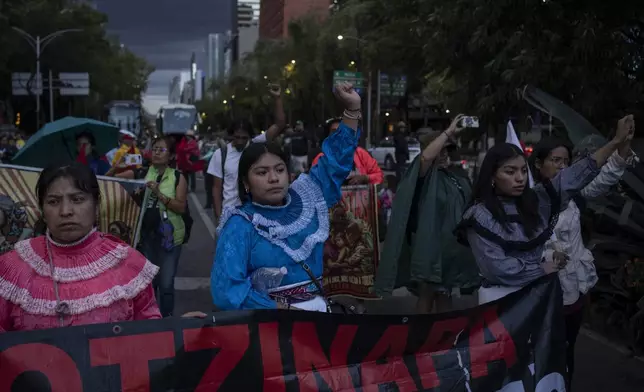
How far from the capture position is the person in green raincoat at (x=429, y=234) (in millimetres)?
6984

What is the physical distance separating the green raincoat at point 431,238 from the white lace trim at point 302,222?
9.82 ft

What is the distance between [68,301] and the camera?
3.23 m

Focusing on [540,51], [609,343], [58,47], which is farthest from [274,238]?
[58,47]

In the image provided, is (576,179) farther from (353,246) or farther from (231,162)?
(231,162)

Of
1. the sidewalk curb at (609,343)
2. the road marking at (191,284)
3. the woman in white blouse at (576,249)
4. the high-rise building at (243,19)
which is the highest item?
the high-rise building at (243,19)

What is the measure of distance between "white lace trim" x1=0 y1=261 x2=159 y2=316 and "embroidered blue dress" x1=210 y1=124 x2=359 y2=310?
1.54ft

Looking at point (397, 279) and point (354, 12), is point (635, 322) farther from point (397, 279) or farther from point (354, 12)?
point (354, 12)

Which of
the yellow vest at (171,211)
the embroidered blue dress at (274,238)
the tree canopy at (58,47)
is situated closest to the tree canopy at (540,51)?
the yellow vest at (171,211)

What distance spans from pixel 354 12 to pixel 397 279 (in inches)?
1203

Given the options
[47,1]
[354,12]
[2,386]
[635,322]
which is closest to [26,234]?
[2,386]

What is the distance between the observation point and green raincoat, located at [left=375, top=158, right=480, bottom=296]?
6984 millimetres

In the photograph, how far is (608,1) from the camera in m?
9.27

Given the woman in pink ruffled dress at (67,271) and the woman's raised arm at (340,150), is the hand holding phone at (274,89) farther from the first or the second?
the woman in pink ruffled dress at (67,271)

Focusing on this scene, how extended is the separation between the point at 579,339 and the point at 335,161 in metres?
4.66
